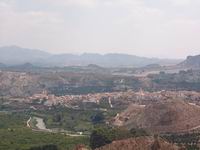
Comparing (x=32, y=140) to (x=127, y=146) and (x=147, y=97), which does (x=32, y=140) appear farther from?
(x=147, y=97)

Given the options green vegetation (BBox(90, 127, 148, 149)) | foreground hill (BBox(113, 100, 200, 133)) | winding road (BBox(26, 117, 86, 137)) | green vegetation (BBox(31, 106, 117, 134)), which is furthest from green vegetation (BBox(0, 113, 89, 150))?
foreground hill (BBox(113, 100, 200, 133))

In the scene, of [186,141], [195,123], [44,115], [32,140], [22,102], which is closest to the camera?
[186,141]

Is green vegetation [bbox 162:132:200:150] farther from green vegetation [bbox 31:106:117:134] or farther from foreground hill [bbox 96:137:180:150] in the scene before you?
green vegetation [bbox 31:106:117:134]

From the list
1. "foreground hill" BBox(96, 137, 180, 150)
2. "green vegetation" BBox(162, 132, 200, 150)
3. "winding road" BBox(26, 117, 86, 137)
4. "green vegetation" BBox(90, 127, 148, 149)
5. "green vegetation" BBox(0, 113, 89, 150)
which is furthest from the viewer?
"winding road" BBox(26, 117, 86, 137)

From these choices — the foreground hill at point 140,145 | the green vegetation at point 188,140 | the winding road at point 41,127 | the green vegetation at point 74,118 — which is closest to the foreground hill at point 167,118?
the green vegetation at point 74,118

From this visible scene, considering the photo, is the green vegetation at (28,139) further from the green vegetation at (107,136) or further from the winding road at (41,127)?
the green vegetation at (107,136)

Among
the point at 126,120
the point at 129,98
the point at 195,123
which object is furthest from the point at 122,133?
the point at 129,98

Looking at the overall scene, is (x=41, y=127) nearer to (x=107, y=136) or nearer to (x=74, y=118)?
(x=74, y=118)

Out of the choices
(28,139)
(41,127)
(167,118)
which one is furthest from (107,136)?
(41,127)
